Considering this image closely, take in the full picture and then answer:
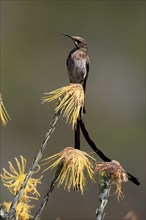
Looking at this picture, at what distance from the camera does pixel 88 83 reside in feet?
51.6

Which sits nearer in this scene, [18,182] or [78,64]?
[18,182]

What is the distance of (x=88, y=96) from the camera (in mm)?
15297

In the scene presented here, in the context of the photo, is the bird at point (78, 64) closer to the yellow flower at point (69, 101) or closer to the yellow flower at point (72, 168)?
the yellow flower at point (69, 101)

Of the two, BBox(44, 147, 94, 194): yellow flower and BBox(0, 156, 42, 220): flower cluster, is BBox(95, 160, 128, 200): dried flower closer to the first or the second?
BBox(44, 147, 94, 194): yellow flower

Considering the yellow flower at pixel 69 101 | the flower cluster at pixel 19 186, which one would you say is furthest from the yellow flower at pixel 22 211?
the yellow flower at pixel 69 101

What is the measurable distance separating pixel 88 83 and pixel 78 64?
10191 mm

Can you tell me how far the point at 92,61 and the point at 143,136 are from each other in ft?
7.44

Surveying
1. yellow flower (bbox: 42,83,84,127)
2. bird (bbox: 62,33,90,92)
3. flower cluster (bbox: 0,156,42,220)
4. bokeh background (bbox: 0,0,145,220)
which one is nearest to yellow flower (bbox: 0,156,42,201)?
flower cluster (bbox: 0,156,42,220)

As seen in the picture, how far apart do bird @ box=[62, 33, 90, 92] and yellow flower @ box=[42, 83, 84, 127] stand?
7.37 ft

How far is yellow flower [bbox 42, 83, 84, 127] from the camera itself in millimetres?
2799

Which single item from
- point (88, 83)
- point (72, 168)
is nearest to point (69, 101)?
point (72, 168)

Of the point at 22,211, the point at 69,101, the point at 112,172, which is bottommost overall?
the point at 22,211

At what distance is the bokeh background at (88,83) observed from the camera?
1151 cm

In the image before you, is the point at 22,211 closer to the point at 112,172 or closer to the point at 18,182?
the point at 18,182
